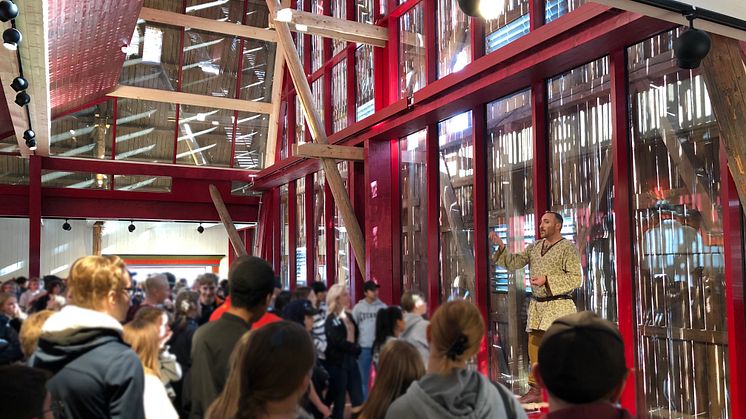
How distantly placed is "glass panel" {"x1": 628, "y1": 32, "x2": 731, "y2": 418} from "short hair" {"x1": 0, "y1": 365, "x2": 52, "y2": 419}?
13.8 feet

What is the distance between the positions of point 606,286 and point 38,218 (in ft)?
35.8

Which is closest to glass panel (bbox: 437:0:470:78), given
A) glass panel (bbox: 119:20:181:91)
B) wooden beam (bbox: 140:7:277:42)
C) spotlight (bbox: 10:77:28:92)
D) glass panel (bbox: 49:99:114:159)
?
spotlight (bbox: 10:77:28:92)

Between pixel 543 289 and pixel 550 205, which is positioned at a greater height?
pixel 550 205

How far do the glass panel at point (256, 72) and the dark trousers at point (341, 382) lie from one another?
10132 millimetres

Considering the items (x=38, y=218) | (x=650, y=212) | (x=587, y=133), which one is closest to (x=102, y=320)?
(x=650, y=212)

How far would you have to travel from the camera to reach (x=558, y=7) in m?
5.78

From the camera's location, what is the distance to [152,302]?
4617 mm

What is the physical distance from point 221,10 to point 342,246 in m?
6.99

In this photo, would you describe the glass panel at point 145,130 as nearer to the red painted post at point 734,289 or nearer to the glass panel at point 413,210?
the glass panel at point 413,210

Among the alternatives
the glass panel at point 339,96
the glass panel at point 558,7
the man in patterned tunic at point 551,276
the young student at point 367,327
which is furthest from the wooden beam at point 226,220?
the man in patterned tunic at point 551,276

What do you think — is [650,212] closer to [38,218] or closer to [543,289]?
[543,289]

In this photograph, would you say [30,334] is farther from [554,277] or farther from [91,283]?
[554,277]

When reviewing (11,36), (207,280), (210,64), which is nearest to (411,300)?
(207,280)

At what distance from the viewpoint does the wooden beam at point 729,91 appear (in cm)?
361
